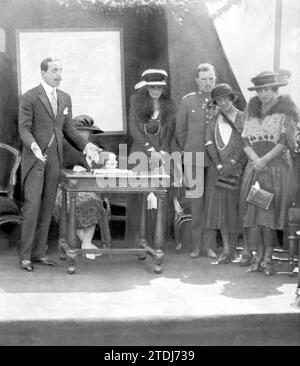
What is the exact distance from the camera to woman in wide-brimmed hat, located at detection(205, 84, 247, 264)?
6.21 m

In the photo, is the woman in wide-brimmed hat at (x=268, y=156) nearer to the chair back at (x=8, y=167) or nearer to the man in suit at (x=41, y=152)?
the man in suit at (x=41, y=152)

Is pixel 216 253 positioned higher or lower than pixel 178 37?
lower

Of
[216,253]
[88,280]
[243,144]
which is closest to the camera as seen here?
[88,280]

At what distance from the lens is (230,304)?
16.2 feet

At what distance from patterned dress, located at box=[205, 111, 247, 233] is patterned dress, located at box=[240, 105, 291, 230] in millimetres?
298

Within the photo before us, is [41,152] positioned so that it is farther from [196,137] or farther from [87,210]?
[196,137]

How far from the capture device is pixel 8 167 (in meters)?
6.84

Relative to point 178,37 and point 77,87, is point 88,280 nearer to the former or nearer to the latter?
point 77,87

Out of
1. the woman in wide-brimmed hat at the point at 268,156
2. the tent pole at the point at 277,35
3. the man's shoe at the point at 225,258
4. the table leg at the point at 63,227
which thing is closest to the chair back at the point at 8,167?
the table leg at the point at 63,227

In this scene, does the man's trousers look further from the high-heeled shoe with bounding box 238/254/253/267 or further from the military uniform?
the high-heeled shoe with bounding box 238/254/253/267

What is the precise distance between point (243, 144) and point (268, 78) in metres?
0.68

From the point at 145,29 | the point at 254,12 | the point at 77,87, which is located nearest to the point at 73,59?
the point at 77,87

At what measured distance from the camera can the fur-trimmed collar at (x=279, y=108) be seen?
227 inches

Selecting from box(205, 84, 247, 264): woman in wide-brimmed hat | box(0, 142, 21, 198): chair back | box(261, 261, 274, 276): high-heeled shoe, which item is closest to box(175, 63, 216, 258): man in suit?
box(205, 84, 247, 264): woman in wide-brimmed hat
